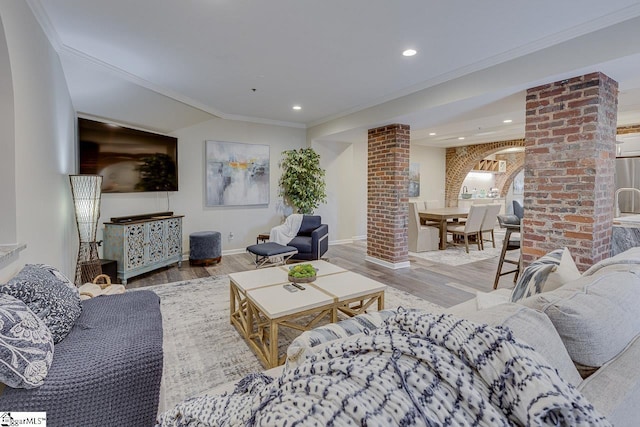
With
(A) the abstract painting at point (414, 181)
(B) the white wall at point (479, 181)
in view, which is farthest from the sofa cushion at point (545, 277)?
(B) the white wall at point (479, 181)

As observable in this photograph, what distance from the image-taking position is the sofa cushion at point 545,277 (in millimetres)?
1562

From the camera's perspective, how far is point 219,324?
2707 mm

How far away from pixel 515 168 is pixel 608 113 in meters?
7.21

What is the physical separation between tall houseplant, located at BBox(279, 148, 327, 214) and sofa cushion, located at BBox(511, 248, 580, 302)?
14.2 feet

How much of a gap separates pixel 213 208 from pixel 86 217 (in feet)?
7.39

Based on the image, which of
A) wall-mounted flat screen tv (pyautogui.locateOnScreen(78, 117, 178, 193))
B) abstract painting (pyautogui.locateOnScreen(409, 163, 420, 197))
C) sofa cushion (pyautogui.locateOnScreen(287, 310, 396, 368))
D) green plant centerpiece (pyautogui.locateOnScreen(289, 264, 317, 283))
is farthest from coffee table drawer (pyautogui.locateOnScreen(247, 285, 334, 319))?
abstract painting (pyautogui.locateOnScreen(409, 163, 420, 197))

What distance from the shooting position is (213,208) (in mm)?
5301

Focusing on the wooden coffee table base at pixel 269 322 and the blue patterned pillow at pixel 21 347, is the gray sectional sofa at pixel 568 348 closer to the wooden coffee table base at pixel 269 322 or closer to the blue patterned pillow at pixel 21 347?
the blue patterned pillow at pixel 21 347

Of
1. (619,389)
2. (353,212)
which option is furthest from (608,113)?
(353,212)

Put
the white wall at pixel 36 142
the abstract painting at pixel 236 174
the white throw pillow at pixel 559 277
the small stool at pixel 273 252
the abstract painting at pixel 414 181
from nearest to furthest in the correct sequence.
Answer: the white throw pillow at pixel 559 277, the white wall at pixel 36 142, the small stool at pixel 273 252, the abstract painting at pixel 236 174, the abstract painting at pixel 414 181

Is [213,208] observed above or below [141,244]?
above

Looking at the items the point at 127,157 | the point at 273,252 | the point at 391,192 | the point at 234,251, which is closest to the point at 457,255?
the point at 391,192

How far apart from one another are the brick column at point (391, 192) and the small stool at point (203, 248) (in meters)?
2.54

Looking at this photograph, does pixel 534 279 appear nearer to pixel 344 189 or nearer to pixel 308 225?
pixel 308 225
